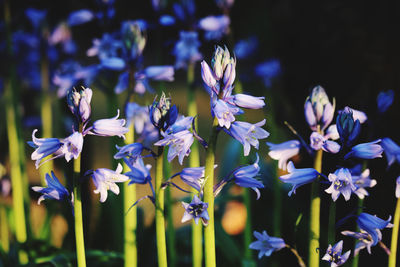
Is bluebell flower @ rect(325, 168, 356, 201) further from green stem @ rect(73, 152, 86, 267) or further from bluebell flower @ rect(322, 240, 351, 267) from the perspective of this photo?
green stem @ rect(73, 152, 86, 267)

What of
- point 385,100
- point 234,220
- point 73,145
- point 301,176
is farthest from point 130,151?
point 234,220

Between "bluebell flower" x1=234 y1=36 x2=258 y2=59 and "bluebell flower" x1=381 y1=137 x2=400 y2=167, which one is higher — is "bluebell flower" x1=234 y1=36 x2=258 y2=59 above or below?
above

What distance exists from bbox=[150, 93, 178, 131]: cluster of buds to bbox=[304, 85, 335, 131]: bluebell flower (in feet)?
1.75

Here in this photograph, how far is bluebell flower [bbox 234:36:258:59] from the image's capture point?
306cm

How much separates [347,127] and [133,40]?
4.10ft

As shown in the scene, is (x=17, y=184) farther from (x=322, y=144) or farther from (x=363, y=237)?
(x=363, y=237)

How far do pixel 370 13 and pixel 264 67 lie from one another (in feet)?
2.96

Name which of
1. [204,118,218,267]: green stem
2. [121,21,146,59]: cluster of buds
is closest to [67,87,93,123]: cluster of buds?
[204,118,218,267]: green stem

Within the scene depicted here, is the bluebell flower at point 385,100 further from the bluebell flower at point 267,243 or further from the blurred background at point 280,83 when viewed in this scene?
the bluebell flower at point 267,243

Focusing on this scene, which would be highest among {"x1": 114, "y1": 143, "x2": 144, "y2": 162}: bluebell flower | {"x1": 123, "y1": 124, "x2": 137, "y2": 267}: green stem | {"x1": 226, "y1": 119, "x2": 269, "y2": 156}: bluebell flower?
{"x1": 226, "y1": 119, "x2": 269, "y2": 156}: bluebell flower

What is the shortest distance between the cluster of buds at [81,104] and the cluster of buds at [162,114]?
0.78 ft

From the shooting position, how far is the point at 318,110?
1567mm

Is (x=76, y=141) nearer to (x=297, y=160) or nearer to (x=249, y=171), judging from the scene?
(x=249, y=171)

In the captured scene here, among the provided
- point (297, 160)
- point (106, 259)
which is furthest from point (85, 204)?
point (297, 160)
